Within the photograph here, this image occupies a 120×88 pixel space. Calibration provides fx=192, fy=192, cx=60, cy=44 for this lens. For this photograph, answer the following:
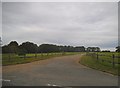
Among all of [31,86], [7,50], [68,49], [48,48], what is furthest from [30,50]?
[31,86]

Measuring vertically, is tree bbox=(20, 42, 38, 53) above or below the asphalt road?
above

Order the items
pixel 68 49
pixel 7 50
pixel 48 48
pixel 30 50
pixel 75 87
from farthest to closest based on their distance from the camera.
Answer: pixel 68 49 < pixel 48 48 < pixel 30 50 < pixel 7 50 < pixel 75 87

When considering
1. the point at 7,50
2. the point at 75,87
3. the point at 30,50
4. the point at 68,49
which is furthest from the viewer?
the point at 68,49

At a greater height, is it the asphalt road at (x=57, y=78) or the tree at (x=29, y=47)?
the tree at (x=29, y=47)

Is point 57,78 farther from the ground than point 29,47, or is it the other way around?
point 29,47

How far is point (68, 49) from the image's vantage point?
477 feet

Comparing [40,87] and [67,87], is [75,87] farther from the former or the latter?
[40,87]

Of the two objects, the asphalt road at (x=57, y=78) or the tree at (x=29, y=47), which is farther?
the tree at (x=29, y=47)

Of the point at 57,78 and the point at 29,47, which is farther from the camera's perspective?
the point at 29,47

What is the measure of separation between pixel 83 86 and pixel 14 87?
9.69ft

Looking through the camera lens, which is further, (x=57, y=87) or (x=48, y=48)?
(x=48, y=48)

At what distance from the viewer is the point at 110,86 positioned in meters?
8.53

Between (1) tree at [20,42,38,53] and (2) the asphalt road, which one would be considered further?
(1) tree at [20,42,38,53]

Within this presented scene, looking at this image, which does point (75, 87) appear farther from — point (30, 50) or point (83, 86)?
point (30, 50)
